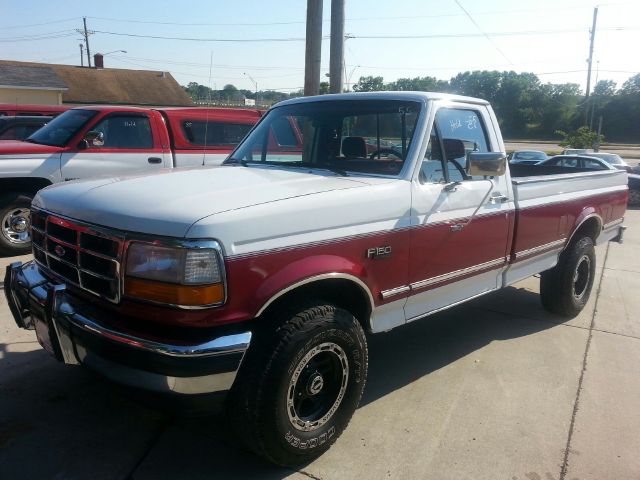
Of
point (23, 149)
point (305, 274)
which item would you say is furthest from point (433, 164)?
point (23, 149)

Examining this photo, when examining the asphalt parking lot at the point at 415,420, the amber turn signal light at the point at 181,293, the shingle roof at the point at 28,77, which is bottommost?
the asphalt parking lot at the point at 415,420

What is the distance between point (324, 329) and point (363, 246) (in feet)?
1.70

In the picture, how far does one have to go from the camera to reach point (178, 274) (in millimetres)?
2348

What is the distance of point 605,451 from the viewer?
312cm

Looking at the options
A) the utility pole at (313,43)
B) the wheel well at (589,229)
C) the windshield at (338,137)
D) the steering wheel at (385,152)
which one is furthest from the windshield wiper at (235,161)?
the utility pole at (313,43)

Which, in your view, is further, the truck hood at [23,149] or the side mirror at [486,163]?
the truck hood at [23,149]

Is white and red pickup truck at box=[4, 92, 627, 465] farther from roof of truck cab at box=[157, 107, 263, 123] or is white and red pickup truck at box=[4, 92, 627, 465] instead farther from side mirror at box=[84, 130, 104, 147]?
roof of truck cab at box=[157, 107, 263, 123]

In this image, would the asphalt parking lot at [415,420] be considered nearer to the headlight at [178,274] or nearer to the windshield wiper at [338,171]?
the headlight at [178,274]

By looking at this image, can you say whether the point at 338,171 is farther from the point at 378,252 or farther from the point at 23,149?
the point at 23,149

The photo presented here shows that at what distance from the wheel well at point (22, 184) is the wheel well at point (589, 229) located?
6.30 metres

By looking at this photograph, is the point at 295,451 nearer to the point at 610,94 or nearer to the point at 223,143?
the point at 223,143

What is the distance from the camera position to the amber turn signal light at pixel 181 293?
2.36 metres

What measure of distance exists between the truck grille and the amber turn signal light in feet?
0.50

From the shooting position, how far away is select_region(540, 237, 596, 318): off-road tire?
5.13 m
